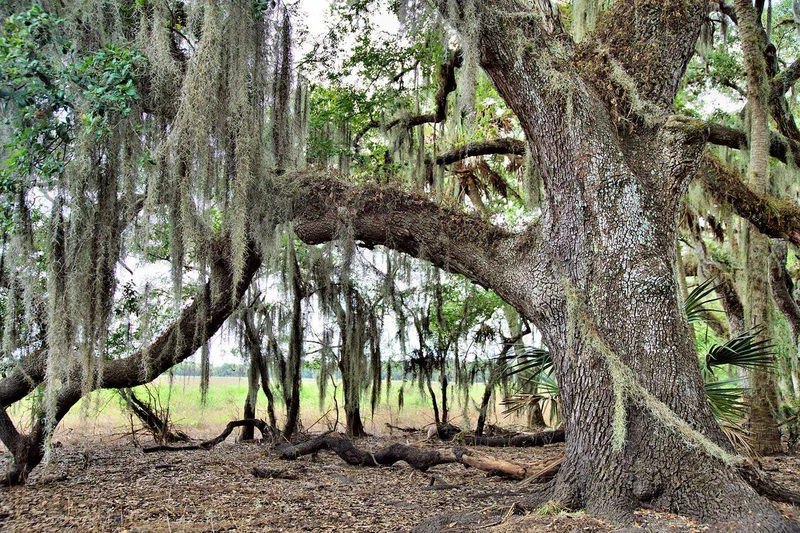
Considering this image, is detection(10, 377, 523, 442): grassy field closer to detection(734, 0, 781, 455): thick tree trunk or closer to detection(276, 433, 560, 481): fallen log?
detection(276, 433, 560, 481): fallen log

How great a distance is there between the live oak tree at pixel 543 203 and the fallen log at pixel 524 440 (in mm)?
3269

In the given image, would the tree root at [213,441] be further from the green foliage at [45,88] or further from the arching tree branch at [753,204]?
Result: the arching tree branch at [753,204]

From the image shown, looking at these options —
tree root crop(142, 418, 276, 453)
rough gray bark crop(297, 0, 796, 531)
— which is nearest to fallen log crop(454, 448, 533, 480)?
rough gray bark crop(297, 0, 796, 531)

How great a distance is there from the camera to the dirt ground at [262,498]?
3.53 meters

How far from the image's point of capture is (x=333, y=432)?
7.41 metres

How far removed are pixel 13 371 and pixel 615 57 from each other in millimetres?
5505

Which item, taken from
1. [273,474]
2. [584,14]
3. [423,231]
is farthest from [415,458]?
[584,14]

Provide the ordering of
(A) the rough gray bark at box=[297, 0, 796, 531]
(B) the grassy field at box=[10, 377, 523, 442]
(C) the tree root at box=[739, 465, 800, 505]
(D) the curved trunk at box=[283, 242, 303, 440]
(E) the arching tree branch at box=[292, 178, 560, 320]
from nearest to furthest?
(A) the rough gray bark at box=[297, 0, 796, 531] < (C) the tree root at box=[739, 465, 800, 505] < (E) the arching tree branch at box=[292, 178, 560, 320] < (D) the curved trunk at box=[283, 242, 303, 440] < (B) the grassy field at box=[10, 377, 523, 442]

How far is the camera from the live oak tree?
11.2ft

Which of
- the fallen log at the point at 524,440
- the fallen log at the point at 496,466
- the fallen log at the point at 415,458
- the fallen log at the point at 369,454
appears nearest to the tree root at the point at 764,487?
the fallen log at the point at 415,458

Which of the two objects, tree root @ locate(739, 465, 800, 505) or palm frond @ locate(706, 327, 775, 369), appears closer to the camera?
tree root @ locate(739, 465, 800, 505)

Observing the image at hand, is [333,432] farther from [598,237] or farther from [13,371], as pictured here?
[598,237]

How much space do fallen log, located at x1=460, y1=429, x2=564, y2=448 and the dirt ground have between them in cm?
70

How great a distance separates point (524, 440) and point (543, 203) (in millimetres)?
3894
